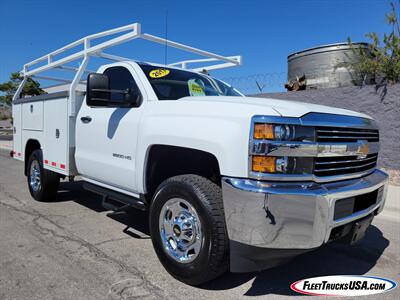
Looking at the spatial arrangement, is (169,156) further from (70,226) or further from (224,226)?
(70,226)

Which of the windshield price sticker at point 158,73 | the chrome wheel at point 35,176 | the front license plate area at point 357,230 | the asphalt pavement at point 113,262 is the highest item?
the windshield price sticker at point 158,73

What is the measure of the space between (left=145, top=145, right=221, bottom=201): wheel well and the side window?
790 millimetres

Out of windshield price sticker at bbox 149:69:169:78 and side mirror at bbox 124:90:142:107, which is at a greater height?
windshield price sticker at bbox 149:69:169:78

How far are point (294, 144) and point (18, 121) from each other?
579 centimetres

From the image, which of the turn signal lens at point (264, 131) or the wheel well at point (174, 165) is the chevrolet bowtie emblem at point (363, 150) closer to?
the turn signal lens at point (264, 131)

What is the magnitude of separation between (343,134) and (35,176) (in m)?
5.11

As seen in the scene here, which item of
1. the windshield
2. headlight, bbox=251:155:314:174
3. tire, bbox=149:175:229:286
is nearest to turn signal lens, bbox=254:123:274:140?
headlight, bbox=251:155:314:174

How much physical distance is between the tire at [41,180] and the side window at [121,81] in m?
2.06

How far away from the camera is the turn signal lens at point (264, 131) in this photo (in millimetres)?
2498

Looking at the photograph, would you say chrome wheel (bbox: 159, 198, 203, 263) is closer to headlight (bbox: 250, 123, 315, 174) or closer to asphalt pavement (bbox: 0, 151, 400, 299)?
asphalt pavement (bbox: 0, 151, 400, 299)

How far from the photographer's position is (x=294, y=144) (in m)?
2.50

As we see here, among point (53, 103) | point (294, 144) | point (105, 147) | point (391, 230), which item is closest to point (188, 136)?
point (294, 144)

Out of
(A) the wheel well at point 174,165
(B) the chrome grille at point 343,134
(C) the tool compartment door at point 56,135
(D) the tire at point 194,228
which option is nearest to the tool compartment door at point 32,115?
(C) the tool compartment door at point 56,135

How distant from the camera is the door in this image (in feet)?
12.2
